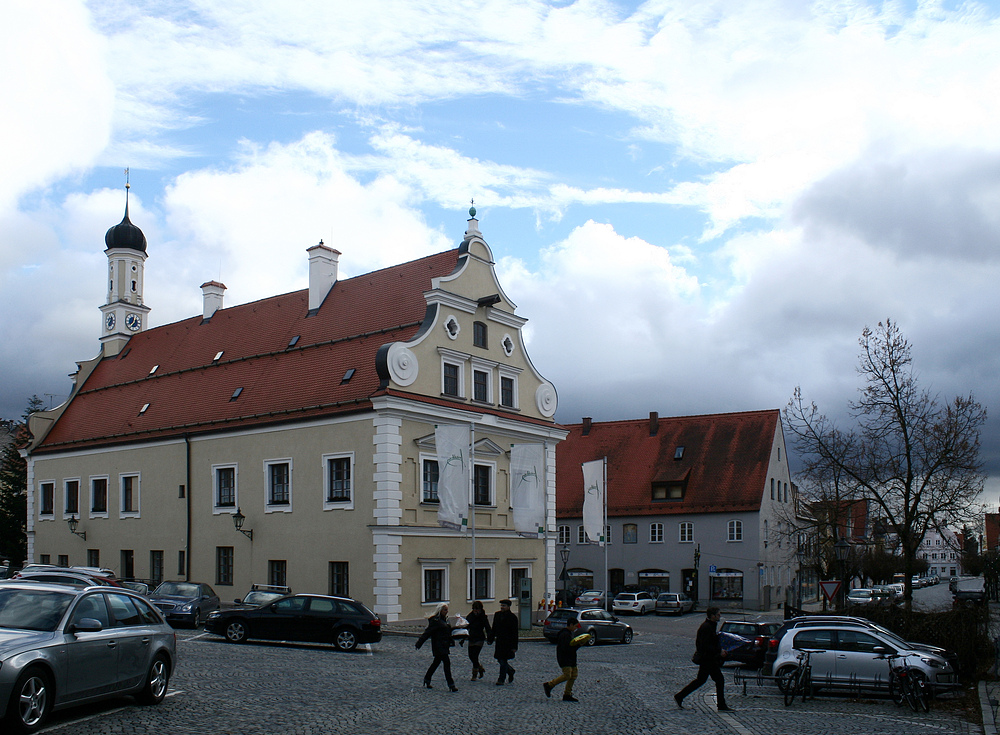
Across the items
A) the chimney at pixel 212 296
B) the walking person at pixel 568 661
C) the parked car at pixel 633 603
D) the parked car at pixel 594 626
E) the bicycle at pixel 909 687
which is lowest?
the parked car at pixel 633 603

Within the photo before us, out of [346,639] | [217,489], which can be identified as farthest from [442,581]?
[346,639]

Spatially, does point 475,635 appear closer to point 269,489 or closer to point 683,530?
point 269,489

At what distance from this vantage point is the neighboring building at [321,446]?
35.4 m

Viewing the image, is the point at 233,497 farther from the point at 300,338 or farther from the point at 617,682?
the point at 617,682

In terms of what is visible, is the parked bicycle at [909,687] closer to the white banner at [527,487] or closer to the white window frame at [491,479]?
the white banner at [527,487]

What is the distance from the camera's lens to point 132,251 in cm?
5616

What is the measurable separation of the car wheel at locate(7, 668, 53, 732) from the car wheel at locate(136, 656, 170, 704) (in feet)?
8.43

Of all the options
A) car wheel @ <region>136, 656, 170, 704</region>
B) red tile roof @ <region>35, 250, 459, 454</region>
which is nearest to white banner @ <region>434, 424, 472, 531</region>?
red tile roof @ <region>35, 250, 459, 454</region>

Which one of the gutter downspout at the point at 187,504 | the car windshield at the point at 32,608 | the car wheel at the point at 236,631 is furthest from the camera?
the gutter downspout at the point at 187,504

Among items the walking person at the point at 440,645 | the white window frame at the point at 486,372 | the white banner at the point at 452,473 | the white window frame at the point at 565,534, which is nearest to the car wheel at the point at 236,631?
the white banner at the point at 452,473

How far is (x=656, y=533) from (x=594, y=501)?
893 inches

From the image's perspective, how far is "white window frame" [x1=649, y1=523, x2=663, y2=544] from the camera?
206 feet

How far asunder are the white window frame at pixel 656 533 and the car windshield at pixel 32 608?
52445 millimetres

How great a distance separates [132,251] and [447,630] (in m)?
43.9
